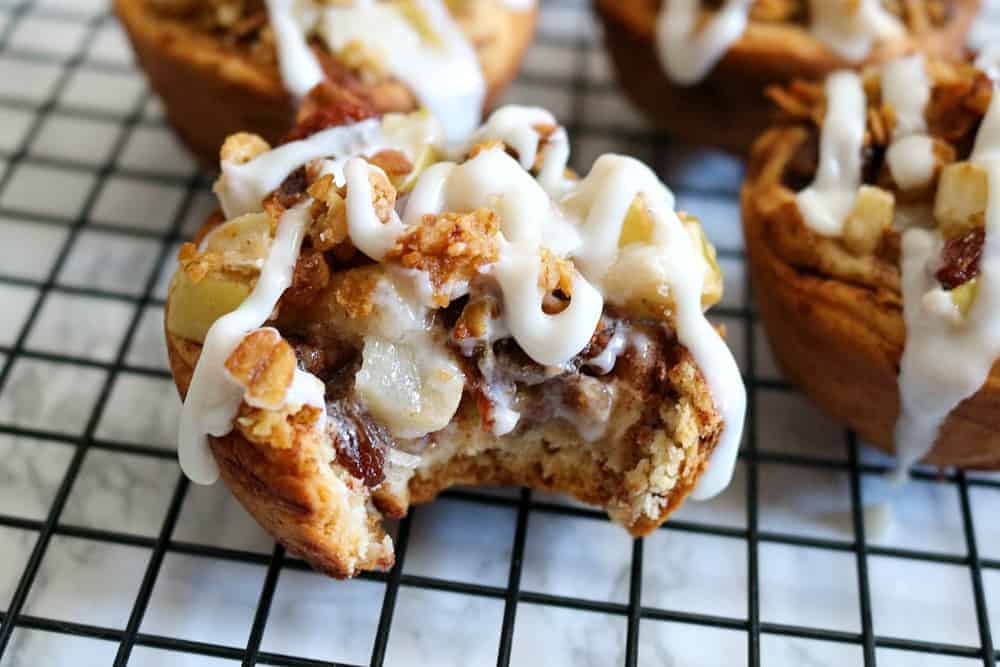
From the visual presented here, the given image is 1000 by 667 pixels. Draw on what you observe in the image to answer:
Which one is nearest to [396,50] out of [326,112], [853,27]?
[326,112]

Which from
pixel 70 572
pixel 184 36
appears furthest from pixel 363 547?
pixel 184 36

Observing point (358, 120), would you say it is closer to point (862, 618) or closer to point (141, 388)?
point (141, 388)

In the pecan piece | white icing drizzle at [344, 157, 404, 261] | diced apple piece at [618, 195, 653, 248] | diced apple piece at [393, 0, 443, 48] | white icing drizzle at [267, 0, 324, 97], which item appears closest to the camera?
the pecan piece

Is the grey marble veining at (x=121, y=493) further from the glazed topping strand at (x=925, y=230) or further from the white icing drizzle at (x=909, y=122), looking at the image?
the white icing drizzle at (x=909, y=122)

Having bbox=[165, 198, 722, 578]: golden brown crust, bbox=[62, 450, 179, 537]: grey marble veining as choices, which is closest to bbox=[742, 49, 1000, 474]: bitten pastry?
bbox=[165, 198, 722, 578]: golden brown crust

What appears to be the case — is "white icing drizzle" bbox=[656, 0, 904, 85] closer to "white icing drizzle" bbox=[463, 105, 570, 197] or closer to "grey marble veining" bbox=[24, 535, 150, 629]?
"white icing drizzle" bbox=[463, 105, 570, 197]

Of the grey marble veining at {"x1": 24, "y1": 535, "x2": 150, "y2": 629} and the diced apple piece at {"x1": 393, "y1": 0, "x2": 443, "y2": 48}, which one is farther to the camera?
the diced apple piece at {"x1": 393, "y1": 0, "x2": 443, "y2": 48}

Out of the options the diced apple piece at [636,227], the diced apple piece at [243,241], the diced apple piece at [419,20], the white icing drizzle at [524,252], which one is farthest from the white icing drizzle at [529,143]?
the diced apple piece at [419,20]

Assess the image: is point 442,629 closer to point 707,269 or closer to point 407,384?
point 407,384
